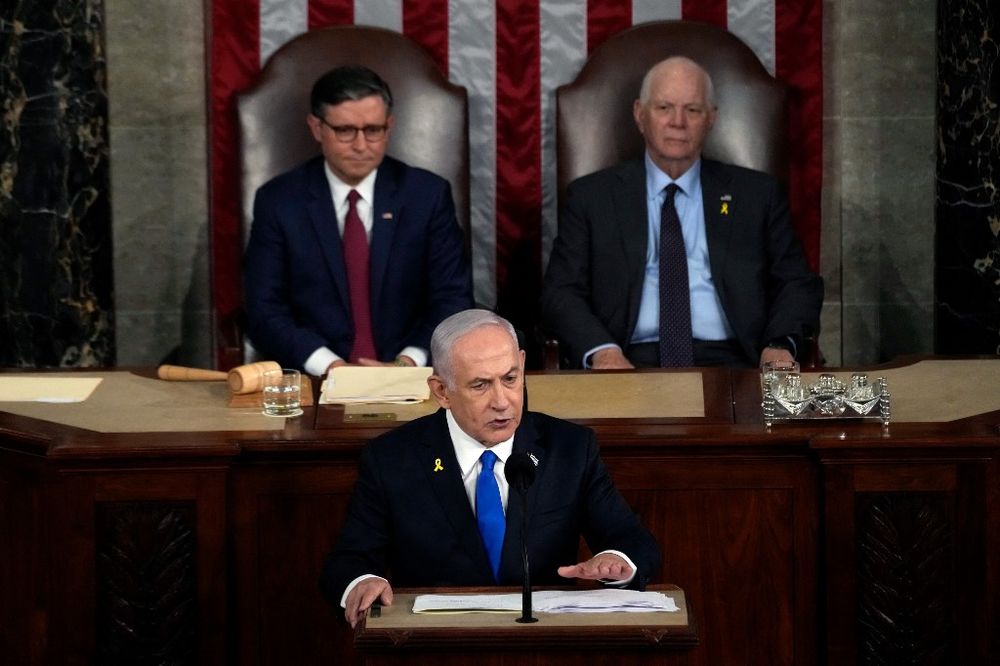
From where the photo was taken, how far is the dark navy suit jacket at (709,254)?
5.51 m

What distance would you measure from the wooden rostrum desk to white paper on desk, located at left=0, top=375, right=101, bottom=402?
34 cm

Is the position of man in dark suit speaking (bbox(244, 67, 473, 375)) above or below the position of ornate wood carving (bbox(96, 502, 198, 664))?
above

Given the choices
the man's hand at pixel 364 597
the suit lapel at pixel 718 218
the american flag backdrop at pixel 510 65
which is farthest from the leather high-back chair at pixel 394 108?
the man's hand at pixel 364 597

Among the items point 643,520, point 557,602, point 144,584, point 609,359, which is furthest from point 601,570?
point 609,359

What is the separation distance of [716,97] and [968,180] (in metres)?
0.89

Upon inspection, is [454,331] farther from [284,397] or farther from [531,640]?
[284,397]

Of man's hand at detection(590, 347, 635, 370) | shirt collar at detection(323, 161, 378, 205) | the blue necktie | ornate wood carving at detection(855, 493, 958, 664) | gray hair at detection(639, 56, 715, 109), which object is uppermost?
gray hair at detection(639, 56, 715, 109)

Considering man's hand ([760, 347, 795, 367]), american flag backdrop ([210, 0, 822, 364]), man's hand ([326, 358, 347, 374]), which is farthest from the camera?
american flag backdrop ([210, 0, 822, 364])

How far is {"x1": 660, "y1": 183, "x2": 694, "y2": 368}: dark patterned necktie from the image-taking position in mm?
5453

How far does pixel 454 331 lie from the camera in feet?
10.6

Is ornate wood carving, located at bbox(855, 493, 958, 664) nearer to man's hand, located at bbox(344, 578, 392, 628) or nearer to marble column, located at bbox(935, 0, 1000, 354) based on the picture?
man's hand, located at bbox(344, 578, 392, 628)

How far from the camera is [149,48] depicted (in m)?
6.24

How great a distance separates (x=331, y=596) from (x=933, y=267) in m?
3.77

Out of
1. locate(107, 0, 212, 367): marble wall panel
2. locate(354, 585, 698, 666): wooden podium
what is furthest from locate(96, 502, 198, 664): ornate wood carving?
locate(107, 0, 212, 367): marble wall panel
